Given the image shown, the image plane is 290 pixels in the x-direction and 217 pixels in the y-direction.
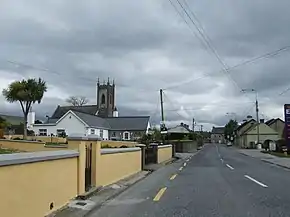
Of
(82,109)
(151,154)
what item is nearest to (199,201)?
(151,154)

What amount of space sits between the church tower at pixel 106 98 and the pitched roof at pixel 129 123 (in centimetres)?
2631

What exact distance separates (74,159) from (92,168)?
2087 mm

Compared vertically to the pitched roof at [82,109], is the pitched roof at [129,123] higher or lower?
lower

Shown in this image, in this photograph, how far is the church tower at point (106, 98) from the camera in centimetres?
11950

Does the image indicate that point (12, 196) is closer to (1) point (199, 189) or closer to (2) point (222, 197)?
(2) point (222, 197)

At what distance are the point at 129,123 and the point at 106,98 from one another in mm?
36748

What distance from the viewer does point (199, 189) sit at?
15.1 metres

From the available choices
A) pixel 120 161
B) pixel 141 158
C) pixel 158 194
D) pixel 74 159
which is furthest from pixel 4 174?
pixel 141 158

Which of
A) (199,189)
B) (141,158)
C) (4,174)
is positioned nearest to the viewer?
(4,174)

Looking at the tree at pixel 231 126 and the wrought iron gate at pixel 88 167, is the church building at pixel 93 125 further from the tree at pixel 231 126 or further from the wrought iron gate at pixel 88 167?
the tree at pixel 231 126

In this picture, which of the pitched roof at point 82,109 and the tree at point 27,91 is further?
the pitched roof at point 82,109

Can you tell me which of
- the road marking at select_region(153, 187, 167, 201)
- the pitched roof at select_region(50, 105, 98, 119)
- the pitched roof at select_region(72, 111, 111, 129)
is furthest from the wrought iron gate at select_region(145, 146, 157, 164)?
the pitched roof at select_region(50, 105, 98, 119)

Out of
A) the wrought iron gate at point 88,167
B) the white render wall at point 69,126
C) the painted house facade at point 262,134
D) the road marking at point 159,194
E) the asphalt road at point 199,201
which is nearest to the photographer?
the asphalt road at point 199,201

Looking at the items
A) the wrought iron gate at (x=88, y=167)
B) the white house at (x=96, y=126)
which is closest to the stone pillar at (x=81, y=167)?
the wrought iron gate at (x=88, y=167)
